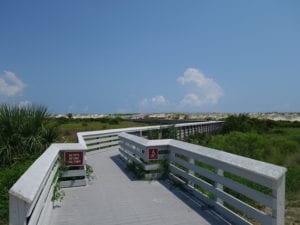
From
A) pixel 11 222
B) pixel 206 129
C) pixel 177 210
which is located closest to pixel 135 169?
pixel 177 210

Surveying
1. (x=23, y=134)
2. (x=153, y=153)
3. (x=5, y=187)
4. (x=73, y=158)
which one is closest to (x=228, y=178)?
(x=153, y=153)

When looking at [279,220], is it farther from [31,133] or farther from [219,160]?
[31,133]

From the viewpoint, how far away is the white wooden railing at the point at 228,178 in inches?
184

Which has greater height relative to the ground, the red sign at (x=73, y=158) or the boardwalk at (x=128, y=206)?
the red sign at (x=73, y=158)

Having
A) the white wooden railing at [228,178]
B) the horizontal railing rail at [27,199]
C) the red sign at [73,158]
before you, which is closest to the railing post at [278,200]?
the white wooden railing at [228,178]

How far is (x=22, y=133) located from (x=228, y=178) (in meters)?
8.26

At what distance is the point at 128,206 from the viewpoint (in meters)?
6.72

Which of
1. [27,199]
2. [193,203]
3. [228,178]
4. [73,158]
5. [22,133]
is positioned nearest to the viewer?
[27,199]

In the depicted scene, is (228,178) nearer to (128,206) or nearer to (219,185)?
(219,185)

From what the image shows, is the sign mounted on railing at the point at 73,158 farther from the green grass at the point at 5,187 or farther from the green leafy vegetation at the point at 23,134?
the green leafy vegetation at the point at 23,134

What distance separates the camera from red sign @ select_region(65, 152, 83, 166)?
8.63 m

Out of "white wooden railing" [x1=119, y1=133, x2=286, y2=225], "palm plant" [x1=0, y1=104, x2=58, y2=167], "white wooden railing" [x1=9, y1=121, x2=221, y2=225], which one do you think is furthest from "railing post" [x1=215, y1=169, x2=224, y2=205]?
"palm plant" [x1=0, y1=104, x2=58, y2=167]

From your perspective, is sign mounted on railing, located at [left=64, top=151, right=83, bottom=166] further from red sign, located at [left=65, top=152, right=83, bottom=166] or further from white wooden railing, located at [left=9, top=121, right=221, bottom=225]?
white wooden railing, located at [left=9, top=121, right=221, bottom=225]

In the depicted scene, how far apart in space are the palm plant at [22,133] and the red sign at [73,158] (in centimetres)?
338
